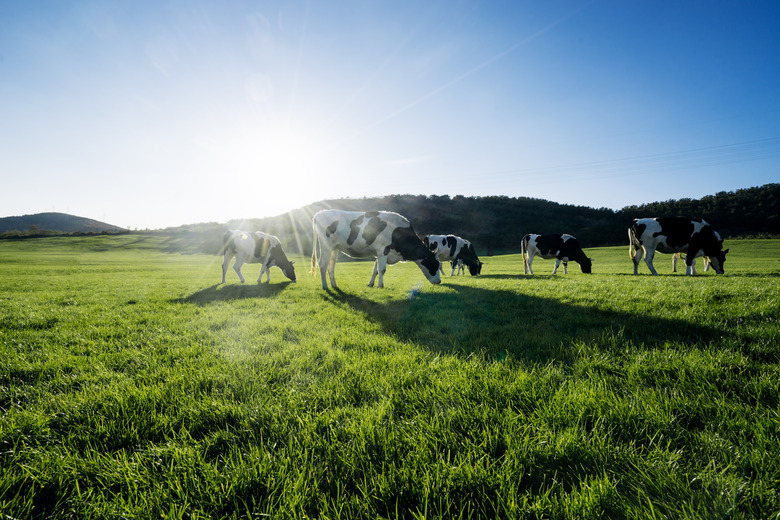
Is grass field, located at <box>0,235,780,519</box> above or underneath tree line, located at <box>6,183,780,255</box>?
underneath

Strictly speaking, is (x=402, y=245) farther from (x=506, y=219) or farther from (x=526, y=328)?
(x=506, y=219)

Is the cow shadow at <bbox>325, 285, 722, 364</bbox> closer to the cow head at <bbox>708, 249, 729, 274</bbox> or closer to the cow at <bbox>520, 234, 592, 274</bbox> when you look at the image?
the cow at <bbox>520, 234, 592, 274</bbox>

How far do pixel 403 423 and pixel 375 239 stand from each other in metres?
8.28

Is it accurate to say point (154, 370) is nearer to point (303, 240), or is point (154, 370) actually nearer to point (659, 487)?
point (659, 487)

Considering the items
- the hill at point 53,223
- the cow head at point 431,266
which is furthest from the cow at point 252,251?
the hill at point 53,223

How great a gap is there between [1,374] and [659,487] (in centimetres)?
521

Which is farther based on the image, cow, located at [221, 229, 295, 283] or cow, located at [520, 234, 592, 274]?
cow, located at [520, 234, 592, 274]

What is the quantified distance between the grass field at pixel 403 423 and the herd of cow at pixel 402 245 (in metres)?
6.07

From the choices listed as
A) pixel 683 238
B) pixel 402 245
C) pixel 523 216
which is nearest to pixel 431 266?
pixel 402 245

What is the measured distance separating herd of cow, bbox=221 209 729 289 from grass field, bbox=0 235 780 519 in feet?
19.9

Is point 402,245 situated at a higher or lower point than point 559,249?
higher

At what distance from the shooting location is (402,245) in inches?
400

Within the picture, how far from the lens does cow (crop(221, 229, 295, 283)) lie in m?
13.5

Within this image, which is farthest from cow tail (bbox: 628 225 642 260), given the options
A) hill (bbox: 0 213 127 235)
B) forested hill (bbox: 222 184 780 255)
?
hill (bbox: 0 213 127 235)
